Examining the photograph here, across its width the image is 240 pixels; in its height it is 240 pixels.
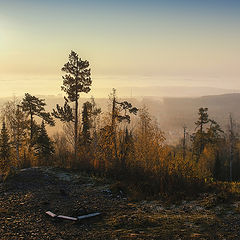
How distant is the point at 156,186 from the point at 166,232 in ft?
22.7

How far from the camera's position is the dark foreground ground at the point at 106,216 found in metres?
8.74

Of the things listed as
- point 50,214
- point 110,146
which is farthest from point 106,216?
point 110,146

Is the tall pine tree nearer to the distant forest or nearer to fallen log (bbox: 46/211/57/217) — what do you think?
the distant forest

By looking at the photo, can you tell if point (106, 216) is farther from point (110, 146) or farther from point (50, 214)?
point (110, 146)

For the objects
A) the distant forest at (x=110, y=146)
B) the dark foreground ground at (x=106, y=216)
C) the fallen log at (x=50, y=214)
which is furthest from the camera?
the distant forest at (x=110, y=146)

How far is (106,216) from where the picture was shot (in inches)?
432

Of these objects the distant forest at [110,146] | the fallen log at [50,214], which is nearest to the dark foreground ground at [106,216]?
the fallen log at [50,214]

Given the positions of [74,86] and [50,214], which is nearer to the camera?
[50,214]

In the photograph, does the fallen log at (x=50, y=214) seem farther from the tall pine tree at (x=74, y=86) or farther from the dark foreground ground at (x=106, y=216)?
the tall pine tree at (x=74, y=86)

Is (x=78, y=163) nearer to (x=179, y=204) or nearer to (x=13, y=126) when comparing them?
(x=13, y=126)

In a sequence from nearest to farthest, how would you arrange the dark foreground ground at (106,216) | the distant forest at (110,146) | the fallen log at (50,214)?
the dark foreground ground at (106,216) < the fallen log at (50,214) < the distant forest at (110,146)

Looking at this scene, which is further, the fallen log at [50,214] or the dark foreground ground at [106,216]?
the fallen log at [50,214]

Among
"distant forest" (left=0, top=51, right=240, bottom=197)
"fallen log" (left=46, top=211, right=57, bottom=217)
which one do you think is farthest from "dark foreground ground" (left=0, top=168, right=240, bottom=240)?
"distant forest" (left=0, top=51, right=240, bottom=197)

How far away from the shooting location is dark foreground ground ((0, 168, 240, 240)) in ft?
28.7
